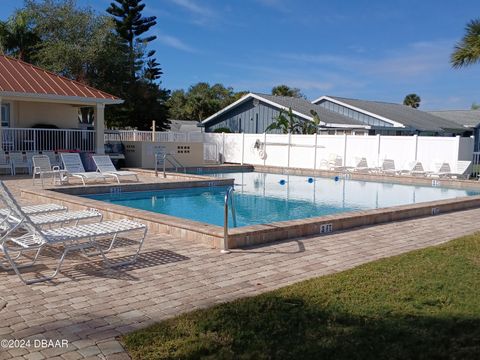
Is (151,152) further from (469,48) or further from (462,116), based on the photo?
(462,116)

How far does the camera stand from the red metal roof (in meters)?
18.5

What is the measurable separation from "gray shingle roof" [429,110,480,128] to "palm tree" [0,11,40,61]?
1309 inches

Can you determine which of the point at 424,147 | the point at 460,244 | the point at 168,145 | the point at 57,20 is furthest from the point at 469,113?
the point at 460,244

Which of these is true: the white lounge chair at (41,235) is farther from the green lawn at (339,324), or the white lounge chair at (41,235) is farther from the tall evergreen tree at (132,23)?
the tall evergreen tree at (132,23)

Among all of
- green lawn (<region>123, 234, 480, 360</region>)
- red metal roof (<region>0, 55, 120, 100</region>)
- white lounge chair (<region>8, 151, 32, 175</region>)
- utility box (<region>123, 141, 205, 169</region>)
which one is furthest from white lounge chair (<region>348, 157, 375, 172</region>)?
green lawn (<region>123, 234, 480, 360</region>)

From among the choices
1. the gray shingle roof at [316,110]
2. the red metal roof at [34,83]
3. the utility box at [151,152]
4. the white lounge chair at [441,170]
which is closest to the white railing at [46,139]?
the red metal roof at [34,83]

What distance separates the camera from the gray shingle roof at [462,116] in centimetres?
4009

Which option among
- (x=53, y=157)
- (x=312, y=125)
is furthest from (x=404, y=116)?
(x=53, y=157)

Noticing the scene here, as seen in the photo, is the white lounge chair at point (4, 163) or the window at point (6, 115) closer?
the white lounge chair at point (4, 163)

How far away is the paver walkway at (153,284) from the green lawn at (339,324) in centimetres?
37

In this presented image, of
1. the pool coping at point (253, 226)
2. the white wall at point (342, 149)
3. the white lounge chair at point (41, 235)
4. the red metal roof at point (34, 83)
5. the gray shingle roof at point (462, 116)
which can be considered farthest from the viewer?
the gray shingle roof at point (462, 116)

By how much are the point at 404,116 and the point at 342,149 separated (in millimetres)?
14077

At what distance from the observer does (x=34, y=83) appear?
758 inches

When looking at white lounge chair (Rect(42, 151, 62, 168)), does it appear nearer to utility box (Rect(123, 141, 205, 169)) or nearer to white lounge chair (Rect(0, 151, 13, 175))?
white lounge chair (Rect(0, 151, 13, 175))
